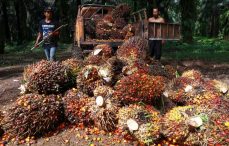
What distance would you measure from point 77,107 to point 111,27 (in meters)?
5.52

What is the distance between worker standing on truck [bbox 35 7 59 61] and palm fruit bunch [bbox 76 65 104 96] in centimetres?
345

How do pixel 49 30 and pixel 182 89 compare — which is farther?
pixel 49 30

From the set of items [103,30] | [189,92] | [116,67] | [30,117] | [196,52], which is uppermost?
[103,30]

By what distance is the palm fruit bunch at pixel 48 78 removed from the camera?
563 centimetres

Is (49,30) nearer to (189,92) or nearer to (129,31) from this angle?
(129,31)

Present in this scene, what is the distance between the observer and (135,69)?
580 cm

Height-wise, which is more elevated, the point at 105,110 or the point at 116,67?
the point at 116,67

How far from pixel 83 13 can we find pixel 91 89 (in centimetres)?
619

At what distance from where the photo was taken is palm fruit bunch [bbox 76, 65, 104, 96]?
5648 millimetres

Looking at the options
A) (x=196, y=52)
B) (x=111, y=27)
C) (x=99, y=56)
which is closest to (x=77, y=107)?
(x=99, y=56)

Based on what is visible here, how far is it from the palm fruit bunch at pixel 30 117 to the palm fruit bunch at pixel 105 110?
677mm

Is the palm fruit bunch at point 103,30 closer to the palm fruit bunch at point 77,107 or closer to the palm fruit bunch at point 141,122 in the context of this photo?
the palm fruit bunch at point 77,107

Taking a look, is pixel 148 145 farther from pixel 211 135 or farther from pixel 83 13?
pixel 83 13

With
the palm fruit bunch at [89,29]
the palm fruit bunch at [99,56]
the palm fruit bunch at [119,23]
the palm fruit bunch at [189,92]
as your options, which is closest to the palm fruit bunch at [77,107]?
the palm fruit bunch at [99,56]
